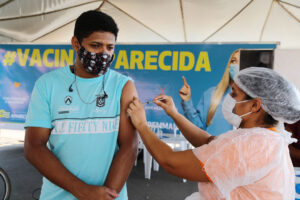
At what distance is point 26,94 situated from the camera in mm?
5234

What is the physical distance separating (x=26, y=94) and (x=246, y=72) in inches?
204

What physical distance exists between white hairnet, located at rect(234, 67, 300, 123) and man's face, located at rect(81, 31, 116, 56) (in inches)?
28.0

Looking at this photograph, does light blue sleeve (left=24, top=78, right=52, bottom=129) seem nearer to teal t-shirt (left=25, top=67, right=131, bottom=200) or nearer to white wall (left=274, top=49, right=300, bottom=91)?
teal t-shirt (left=25, top=67, right=131, bottom=200)

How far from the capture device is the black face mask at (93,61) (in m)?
1.16

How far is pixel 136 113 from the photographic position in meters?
1.16

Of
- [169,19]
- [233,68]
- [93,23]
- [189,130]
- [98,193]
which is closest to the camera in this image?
[98,193]

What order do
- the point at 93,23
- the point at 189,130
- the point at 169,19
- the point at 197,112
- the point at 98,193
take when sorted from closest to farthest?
the point at 98,193, the point at 93,23, the point at 189,130, the point at 197,112, the point at 169,19

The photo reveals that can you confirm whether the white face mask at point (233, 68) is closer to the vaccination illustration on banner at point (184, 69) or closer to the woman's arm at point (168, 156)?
the vaccination illustration on banner at point (184, 69)

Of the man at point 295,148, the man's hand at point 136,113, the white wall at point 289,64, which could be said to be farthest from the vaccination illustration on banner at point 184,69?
the man's hand at point 136,113

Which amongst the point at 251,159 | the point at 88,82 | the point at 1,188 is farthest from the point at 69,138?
the point at 1,188

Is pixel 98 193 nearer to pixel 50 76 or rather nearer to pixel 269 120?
pixel 50 76

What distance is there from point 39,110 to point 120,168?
44cm

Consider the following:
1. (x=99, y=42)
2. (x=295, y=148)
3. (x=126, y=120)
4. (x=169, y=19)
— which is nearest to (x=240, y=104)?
(x=126, y=120)

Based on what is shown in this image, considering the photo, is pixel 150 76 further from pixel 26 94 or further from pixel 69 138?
pixel 69 138
